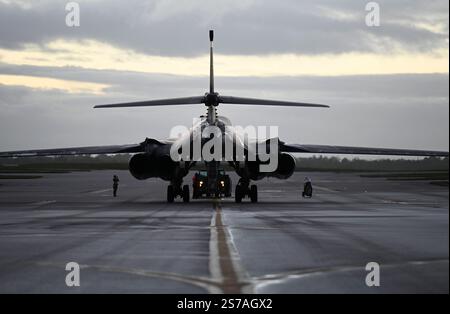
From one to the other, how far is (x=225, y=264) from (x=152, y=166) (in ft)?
85.3

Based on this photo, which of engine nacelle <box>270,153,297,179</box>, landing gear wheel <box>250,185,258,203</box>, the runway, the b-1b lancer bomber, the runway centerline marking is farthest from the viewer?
landing gear wheel <box>250,185,258,203</box>

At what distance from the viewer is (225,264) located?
13.7 m

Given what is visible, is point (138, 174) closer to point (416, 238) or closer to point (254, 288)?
point (416, 238)

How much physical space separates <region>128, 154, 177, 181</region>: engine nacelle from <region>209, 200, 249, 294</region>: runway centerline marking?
714 inches

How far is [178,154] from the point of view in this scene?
39.0 meters

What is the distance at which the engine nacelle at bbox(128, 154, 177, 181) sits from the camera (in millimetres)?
39312

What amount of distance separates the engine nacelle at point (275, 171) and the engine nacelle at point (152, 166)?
3081 mm

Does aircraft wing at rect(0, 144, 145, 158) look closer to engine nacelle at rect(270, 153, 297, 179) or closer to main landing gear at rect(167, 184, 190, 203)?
main landing gear at rect(167, 184, 190, 203)

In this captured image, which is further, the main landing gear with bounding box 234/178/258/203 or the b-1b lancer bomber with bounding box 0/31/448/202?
the main landing gear with bounding box 234/178/258/203

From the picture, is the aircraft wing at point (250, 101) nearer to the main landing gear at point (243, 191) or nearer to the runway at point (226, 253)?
the main landing gear at point (243, 191)

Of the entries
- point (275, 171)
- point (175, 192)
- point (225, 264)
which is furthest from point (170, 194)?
point (225, 264)

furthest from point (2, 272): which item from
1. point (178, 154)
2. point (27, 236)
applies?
point (178, 154)

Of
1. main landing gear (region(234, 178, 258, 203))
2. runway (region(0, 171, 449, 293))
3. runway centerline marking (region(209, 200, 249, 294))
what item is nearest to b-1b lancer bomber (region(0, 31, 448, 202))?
main landing gear (region(234, 178, 258, 203))
